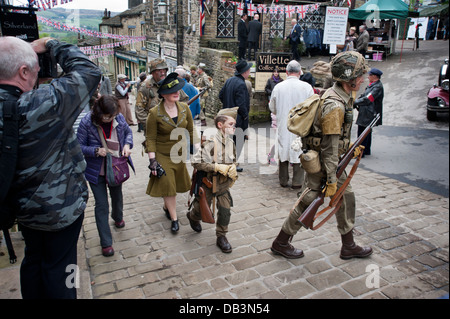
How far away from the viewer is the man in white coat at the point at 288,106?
19.9 ft

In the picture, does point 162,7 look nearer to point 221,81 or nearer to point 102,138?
point 221,81

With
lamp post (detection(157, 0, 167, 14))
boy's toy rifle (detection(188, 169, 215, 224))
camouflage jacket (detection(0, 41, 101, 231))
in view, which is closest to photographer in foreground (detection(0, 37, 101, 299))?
camouflage jacket (detection(0, 41, 101, 231))

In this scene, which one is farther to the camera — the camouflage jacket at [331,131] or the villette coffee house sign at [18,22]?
the villette coffee house sign at [18,22]

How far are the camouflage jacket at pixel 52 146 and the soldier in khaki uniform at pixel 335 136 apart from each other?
2.19m

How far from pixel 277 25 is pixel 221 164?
1675 centimetres

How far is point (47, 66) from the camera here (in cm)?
259

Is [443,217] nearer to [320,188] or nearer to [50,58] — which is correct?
[320,188]

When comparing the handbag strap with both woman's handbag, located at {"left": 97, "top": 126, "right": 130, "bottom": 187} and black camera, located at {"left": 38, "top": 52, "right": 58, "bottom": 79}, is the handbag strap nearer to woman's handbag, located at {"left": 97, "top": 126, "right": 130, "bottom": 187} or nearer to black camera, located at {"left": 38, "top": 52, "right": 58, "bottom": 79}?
woman's handbag, located at {"left": 97, "top": 126, "right": 130, "bottom": 187}

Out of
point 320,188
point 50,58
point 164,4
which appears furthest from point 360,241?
point 164,4

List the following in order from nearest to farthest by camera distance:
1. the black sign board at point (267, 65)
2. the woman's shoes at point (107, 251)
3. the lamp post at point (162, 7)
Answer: the woman's shoes at point (107, 251) → the black sign board at point (267, 65) → the lamp post at point (162, 7)

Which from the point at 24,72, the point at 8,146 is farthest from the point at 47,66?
the point at 8,146

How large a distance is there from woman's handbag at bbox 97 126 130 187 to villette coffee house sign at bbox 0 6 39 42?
2428 mm

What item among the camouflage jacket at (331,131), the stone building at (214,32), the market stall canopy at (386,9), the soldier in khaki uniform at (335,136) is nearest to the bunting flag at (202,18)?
the stone building at (214,32)

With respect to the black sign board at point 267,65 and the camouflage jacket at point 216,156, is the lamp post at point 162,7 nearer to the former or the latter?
the black sign board at point 267,65
